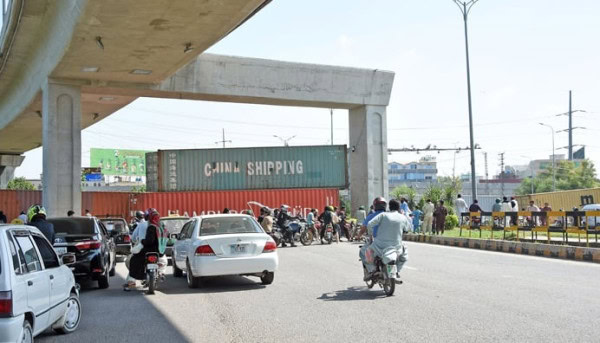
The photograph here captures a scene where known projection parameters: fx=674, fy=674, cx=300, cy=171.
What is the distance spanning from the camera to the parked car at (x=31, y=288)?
576 centimetres

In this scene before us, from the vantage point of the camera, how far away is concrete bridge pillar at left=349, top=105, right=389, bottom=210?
107 feet

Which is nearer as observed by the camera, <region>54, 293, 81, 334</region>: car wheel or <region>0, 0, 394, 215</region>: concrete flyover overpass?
<region>54, 293, 81, 334</region>: car wheel

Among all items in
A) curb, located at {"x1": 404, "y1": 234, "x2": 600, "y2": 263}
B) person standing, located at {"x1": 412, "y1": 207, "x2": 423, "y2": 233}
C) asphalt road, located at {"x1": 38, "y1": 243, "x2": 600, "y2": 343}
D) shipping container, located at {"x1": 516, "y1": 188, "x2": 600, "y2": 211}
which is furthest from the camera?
shipping container, located at {"x1": 516, "y1": 188, "x2": 600, "y2": 211}

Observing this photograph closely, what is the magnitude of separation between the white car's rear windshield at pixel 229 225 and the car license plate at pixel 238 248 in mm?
557

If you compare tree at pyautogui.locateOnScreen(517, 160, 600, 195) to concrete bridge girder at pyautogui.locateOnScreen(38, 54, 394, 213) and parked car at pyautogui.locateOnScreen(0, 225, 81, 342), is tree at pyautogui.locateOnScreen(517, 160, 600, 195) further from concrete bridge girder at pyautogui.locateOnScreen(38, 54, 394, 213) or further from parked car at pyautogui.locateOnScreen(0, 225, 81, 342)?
parked car at pyautogui.locateOnScreen(0, 225, 81, 342)

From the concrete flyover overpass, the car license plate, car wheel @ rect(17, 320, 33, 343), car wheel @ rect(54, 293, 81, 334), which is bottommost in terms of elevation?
car wheel @ rect(54, 293, 81, 334)

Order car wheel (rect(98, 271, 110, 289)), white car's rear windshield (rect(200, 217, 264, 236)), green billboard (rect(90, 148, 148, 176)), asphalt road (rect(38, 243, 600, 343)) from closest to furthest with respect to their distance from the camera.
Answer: asphalt road (rect(38, 243, 600, 343)), white car's rear windshield (rect(200, 217, 264, 236)), car wheel (rect(98, 271, 110, 289)), green billboard (rect(90, 148, 148, 176))

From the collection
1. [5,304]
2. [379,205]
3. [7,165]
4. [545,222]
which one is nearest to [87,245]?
[379,205]

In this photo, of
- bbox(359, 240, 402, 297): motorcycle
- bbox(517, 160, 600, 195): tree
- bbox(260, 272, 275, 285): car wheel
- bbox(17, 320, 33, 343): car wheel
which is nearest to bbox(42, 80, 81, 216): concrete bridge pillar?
bbox(260, 272, 275, 285): car wheel

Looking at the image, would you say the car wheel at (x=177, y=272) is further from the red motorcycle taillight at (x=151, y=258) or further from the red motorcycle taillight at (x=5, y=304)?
the red motorcycle taillight at (x=5, y=304)

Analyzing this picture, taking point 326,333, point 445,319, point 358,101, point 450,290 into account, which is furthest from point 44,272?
point 358,101

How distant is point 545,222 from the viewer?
→ 65.3ft

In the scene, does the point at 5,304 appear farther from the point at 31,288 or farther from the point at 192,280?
the point at 192,280

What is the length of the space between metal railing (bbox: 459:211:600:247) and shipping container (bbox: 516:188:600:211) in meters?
9.94
